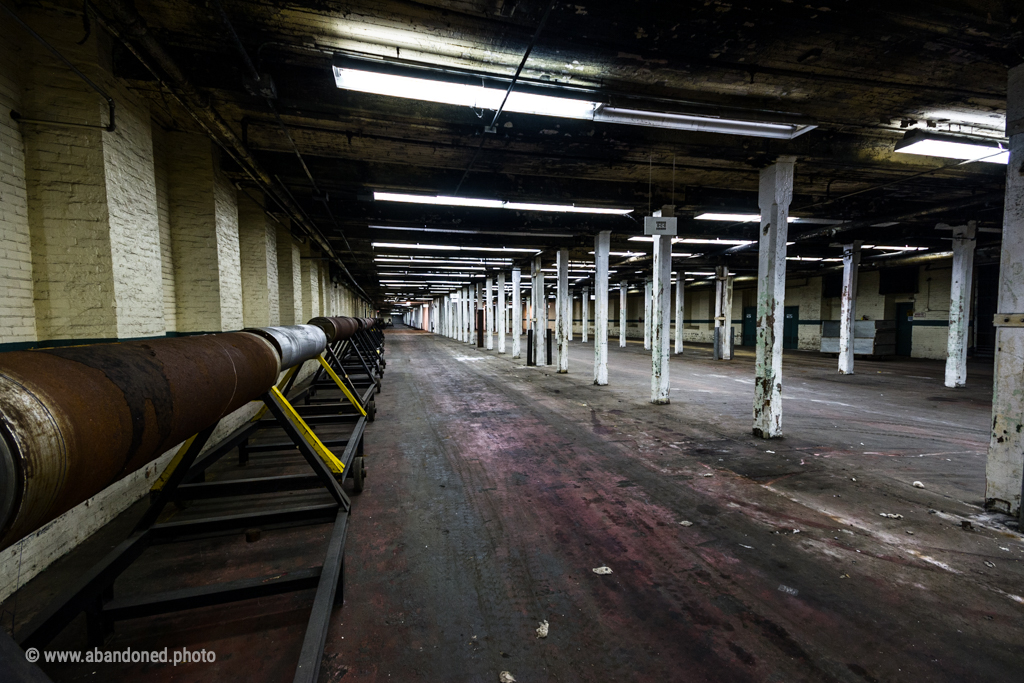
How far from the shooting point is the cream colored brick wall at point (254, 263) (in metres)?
8.69

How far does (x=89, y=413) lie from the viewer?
1.31 meters

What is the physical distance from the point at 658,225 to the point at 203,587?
6631 mm

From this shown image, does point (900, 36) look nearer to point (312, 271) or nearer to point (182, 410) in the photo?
point (182, 410)

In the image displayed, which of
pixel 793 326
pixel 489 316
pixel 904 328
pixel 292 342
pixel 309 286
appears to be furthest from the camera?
pixel 489 316

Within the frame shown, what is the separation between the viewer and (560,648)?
7.05 ft

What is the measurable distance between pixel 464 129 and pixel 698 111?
2.99m

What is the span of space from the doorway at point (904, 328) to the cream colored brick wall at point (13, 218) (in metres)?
26.1

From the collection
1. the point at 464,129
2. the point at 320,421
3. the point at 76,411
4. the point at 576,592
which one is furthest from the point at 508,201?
the point at 76,411

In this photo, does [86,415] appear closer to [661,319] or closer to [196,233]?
[196,233]

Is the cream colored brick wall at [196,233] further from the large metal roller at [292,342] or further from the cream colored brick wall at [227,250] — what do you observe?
the large metal roller at [292,342]

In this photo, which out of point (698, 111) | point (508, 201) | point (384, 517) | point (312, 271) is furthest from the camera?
point (312, 271)

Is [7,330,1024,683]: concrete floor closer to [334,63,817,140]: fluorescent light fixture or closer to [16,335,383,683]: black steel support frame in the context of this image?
[16,335,383,683]: black steel support frame

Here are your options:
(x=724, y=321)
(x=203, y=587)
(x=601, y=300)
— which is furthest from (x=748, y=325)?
(x=203, y=587)

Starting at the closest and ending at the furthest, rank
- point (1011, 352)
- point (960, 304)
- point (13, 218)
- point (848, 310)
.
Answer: point (13, 218)
point (1011, 352)
point (960, 304)
point (848, 310)
